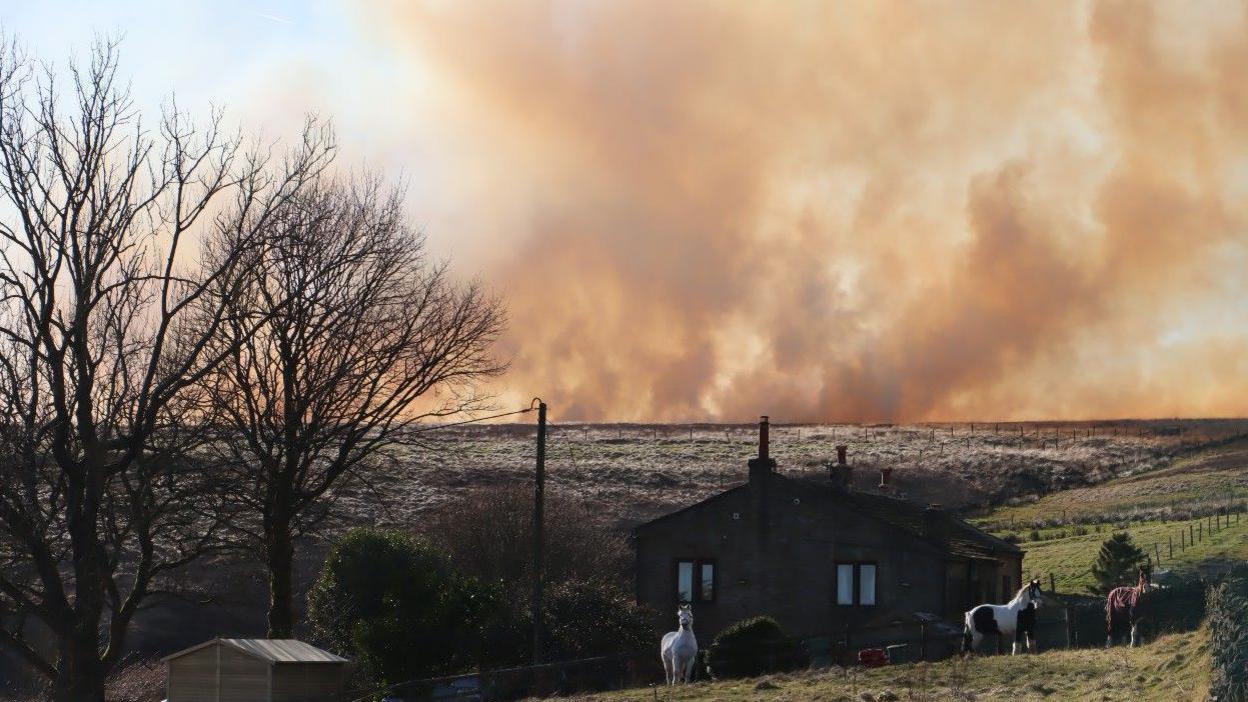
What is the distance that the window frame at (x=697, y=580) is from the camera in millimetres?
60125

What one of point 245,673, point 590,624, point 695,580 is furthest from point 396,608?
point 695,580

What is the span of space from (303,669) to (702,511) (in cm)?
2544

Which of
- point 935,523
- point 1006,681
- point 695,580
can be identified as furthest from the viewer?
point 695,580

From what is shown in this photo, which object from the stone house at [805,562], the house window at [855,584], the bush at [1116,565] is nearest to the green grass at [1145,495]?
the bush at [1116,565]

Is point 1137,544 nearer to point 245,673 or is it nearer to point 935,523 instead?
point 935,523

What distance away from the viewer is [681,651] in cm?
3869

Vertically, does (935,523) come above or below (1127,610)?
above

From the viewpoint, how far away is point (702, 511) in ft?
199

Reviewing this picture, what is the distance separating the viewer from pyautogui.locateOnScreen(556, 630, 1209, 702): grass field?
26906 mm

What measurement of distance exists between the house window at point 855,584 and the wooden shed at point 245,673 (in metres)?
25.1

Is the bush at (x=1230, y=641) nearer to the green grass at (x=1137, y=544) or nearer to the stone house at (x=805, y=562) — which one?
the stone house at (x=805, y=562)

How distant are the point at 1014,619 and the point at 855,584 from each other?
18.3 metres

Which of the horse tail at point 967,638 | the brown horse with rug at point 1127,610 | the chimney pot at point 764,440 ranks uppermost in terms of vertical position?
the chimney pot at point 764,440

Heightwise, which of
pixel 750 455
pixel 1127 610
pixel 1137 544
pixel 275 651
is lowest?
pixel 275 651
